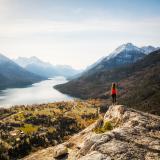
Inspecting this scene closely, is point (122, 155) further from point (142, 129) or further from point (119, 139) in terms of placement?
point (142, 129)

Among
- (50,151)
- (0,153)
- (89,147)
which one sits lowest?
(0,153)

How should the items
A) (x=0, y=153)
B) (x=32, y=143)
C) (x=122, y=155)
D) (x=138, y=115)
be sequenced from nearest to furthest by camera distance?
(x=122, y=155), (x=138, y=115), (x=0, y=153), (x=32, y=143)

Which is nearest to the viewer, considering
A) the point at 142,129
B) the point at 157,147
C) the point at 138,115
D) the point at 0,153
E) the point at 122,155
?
the point at 122,155

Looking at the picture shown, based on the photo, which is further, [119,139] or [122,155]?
[119,139]

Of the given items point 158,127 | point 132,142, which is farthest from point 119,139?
point 158,127

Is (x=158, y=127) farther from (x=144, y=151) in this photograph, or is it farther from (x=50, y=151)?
(x=50, y=151)

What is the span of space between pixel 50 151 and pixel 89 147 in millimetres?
10577

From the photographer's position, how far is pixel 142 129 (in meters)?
24.2

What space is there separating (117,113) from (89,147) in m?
11.2

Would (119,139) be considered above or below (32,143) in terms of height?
above

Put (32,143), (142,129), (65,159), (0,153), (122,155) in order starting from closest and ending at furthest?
(122,155) < (142,129) < (65,159) < (0,153) < (32,143)

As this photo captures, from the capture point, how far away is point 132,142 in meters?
21.1

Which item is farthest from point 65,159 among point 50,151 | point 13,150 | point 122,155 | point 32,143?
point 32,143

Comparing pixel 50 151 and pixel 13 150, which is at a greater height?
pixel 50 151
